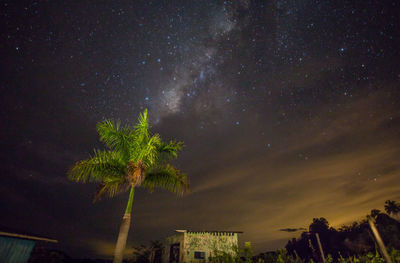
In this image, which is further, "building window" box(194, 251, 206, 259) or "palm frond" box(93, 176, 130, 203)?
"building window" box(194, 251, 206, 259)

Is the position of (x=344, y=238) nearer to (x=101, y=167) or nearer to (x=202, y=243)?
(x=202, y=243)

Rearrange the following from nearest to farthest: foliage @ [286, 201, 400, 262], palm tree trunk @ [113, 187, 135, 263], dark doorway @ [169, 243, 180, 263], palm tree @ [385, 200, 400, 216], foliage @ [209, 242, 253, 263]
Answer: foliage @ [209, 242, 253, 263]
palm tree trunk @ [113, 187, 135, 263]
dark doorway @ [169, 243, 180, 263]
foliage @ [286, 201, 400, 262]
palm tree @ [385, 200, 400, 216]

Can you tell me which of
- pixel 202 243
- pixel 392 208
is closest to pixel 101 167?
pixel 202 243

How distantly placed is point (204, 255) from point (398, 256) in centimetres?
1895

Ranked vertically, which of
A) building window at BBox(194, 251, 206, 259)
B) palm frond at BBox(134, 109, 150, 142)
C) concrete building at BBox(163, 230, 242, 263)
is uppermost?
palm frond at BBox(134, 109, 150, 142)

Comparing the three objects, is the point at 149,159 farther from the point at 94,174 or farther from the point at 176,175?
the point at 94,174

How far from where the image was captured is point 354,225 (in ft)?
Result: 205

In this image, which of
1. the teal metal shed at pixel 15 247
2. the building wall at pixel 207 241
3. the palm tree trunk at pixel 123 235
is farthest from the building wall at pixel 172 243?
the palm tree trunk at pixel 123 235

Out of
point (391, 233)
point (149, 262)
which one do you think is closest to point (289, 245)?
point (391, 233)

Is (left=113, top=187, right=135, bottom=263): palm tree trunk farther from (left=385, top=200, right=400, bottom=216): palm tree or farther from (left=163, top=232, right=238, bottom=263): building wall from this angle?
(left=385, top=200, right=400, bottom=216): palm tree

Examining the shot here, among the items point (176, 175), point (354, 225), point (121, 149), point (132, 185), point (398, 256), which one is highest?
point (354, 225)

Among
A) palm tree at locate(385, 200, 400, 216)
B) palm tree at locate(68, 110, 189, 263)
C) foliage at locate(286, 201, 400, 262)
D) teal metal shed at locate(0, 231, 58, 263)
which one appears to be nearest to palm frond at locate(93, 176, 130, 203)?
palm tree at locate(68, 110, 189, 263)

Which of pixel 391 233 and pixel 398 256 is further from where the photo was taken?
pixel 391 233

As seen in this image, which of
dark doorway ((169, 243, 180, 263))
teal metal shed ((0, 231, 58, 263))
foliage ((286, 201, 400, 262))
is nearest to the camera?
teal metal shed ((0, 231, 58, 263))
